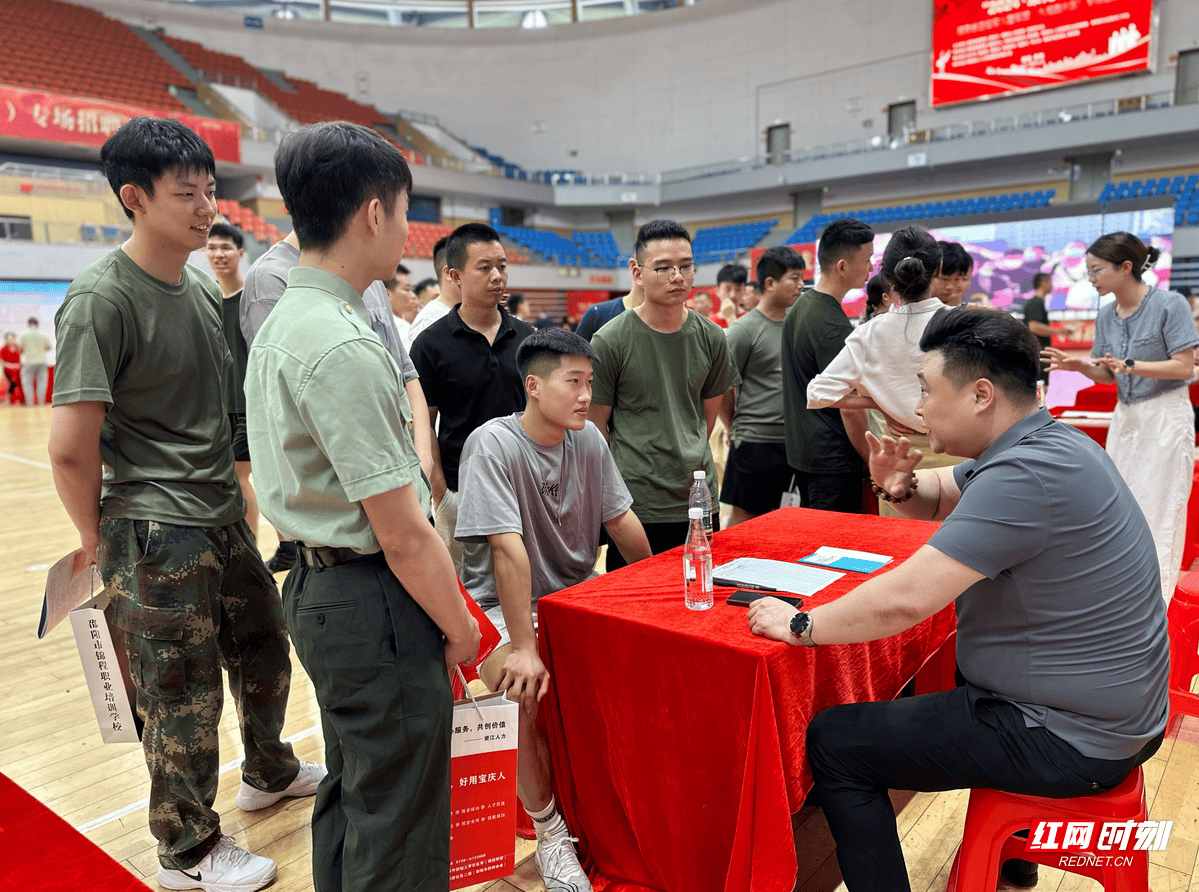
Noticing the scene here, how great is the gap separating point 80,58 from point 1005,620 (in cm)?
1964

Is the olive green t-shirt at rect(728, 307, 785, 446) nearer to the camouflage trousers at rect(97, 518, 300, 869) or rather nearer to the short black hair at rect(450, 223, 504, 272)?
the short black hair at rect(450, 223, 504, 272)

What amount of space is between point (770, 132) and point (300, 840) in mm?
18888

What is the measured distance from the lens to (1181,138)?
1233 cm

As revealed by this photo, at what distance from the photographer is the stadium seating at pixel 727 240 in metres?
17.8

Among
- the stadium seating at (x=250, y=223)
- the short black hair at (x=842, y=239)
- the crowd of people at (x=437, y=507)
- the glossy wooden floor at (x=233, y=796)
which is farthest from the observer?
the stadium seating at (x=250, y=223)

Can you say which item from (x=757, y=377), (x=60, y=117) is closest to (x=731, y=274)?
(x=757, y=377)

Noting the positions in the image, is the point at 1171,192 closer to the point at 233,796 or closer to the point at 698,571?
the point at 698,571

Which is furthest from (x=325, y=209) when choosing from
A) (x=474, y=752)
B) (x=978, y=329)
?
(x=978, y=329)

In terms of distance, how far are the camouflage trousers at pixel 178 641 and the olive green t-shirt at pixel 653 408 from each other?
1178 millimetres

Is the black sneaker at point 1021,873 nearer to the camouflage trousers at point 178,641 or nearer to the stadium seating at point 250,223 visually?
the camouflage trousers at point 178,641

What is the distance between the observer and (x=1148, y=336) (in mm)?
3109

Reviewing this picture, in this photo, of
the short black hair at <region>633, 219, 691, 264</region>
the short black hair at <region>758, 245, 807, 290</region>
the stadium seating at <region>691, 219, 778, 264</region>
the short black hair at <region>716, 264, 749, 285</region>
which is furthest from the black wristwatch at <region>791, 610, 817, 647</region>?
the stadium seating at <region>691, 219, 778, 264</region>

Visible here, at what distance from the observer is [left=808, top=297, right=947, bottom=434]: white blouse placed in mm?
2438


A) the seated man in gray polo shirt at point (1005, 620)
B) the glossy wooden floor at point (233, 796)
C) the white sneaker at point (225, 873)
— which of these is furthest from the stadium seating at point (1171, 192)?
the white sneaker at point (225, 873)
